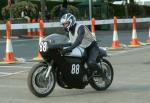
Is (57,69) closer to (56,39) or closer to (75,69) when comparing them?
(75,69)

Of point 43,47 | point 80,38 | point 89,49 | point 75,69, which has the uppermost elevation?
point 80,38

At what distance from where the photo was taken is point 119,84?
11.4 meters

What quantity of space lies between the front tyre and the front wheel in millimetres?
956

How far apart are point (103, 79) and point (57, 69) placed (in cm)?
116

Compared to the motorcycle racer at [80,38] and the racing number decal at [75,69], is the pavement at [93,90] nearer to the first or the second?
the racing number decal at [75,69]

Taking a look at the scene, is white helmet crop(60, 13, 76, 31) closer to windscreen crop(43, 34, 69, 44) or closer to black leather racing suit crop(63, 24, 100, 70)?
black leather racing suit crop(63, 24, 100, 70)

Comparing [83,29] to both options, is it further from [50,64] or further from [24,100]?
[24,100]

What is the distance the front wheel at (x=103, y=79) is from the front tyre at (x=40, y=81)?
96 cm

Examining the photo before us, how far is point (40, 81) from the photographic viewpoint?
9727 millimetres

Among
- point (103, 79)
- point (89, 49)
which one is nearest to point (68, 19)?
point (89, 49)

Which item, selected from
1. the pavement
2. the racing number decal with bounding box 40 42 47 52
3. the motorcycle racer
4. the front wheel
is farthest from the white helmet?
the pavement

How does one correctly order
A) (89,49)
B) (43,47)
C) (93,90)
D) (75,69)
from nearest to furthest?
(43,47) → (75,69) → (89,49) → (93,90)

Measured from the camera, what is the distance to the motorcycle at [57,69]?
31.6ft

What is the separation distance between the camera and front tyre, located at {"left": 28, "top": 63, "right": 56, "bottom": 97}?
959 cm
